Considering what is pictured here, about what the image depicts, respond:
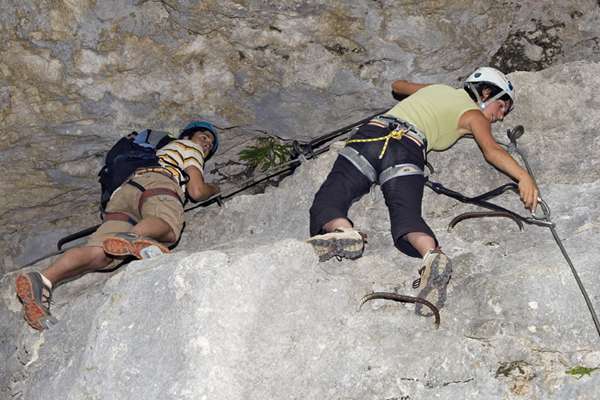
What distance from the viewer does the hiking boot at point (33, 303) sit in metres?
5.49

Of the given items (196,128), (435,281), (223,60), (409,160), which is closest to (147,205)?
(196,128)

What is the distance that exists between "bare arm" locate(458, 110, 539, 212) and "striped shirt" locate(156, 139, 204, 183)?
239 centimetres

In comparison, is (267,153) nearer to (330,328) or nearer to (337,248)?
(337,248)

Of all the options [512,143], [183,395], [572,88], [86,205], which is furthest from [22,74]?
[572,88]

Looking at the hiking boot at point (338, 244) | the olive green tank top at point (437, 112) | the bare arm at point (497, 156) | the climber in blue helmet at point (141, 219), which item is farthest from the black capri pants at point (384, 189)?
the climber in blue helmet at point (141, 219)

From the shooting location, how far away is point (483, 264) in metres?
5.26

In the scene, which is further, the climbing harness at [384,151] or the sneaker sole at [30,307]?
the climbing harness at [384,151]

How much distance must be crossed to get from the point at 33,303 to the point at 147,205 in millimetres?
1287

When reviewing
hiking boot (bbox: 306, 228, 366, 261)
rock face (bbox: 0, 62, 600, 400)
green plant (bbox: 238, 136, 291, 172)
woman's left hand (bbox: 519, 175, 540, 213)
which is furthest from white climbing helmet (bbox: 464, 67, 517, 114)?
green plant (bbox: 238, 136, 291, 172)

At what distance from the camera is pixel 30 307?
548cm

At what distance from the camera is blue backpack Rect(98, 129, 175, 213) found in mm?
6641

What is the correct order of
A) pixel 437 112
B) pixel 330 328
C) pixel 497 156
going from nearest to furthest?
pixel 330 328 < pixel 497 156 < pixel 437 112

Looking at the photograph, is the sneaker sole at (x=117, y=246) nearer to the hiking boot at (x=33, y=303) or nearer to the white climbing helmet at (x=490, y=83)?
the hiking boot at (x=33, y=303)

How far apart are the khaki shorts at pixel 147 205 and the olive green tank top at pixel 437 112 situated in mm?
1965
